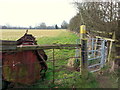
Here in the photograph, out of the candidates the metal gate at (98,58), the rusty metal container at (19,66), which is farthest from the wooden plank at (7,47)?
the metal gate at (98,58)

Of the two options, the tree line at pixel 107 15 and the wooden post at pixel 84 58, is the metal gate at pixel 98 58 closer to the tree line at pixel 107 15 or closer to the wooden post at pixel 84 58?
the wooden post at pixel 84 58

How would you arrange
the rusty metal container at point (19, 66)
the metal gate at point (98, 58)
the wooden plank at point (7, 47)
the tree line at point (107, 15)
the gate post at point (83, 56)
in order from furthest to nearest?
1. the tree line at point (107, 15)
2. the metal gate at point (98, 58)
3. the gate post at point (83, 56)
4. the rusty metal container at point (19, 66)
5. the wooden plank at point (7, 47)

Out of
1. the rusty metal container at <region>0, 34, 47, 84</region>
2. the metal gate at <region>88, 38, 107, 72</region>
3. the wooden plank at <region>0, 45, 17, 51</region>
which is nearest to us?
the wooden plank at <region>0, 45, 17, 51</region>

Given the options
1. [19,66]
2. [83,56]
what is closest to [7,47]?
[19,66]

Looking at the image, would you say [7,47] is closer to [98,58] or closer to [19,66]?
[19,66]

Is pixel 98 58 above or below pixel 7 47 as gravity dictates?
below

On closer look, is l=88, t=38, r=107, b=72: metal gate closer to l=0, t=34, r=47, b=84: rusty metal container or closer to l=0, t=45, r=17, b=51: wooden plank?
l=0, t=34, r=47, b=84: rusty metal container

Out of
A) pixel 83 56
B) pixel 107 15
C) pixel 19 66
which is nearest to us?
pixel 19 66

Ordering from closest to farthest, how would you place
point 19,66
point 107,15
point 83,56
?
point 19,66 → point 83,56 → point 107,15

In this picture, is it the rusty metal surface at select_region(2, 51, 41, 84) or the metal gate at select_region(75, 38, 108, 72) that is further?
the metal gate at select_region(75, 38, 108, 72)

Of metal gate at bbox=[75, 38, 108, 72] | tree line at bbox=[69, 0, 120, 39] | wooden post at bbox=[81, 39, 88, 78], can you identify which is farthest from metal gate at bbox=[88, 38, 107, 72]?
tree line at bbox=[69, 0, 120, 39]

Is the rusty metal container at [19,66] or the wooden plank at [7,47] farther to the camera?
the rusty metal container at [19,66]

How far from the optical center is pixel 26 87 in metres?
2.67

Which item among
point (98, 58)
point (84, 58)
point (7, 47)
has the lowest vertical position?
point (98, 58)
